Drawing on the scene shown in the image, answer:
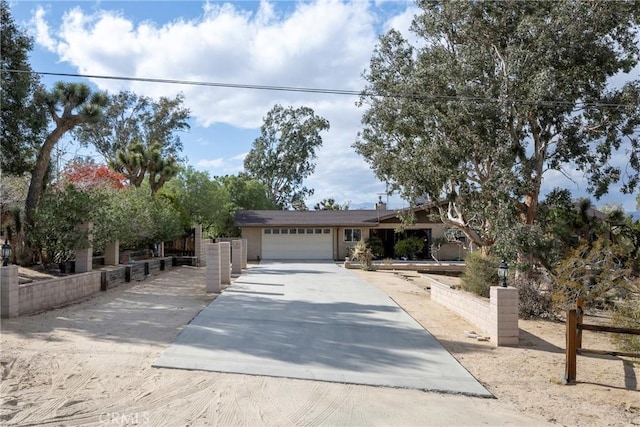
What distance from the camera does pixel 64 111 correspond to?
14.7m

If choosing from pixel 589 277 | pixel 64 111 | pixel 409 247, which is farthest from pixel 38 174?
pixel 409 247

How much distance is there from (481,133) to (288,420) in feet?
39.5

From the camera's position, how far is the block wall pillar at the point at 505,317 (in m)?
8.84

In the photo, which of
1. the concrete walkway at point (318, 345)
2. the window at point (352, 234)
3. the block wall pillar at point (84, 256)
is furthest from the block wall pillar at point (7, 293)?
the window at point (352, 234)

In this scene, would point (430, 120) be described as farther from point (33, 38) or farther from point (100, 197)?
point (33, 38)

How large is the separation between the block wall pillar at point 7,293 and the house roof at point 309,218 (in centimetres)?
2219

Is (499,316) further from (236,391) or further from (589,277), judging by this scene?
(236,391)

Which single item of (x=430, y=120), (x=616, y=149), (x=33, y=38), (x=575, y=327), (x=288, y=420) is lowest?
(x=288, y=420)

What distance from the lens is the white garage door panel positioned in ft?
105

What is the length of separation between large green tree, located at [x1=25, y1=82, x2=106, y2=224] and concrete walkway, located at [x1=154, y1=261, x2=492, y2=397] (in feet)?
22.5

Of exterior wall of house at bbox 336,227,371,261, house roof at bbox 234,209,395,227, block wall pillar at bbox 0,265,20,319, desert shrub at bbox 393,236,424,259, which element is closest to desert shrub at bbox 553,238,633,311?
block wall pillar at bbox 0,265,20,319

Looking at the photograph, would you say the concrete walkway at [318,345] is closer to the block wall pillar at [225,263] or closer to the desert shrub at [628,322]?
the desert shrub at [628,322]

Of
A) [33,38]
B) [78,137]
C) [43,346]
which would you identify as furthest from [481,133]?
[78,137]

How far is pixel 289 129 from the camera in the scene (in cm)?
5038
